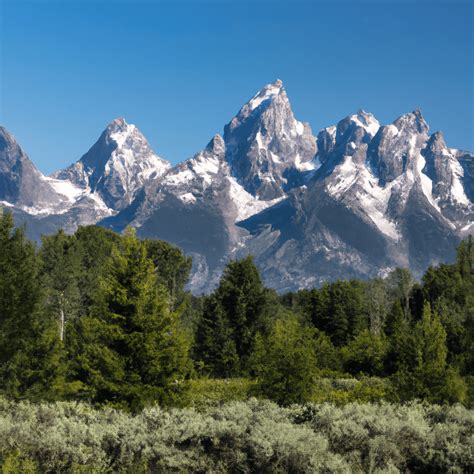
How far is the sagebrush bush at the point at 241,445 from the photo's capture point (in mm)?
11695

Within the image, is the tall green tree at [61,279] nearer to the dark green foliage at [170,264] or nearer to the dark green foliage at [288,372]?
the dark green foliage at [170,264]

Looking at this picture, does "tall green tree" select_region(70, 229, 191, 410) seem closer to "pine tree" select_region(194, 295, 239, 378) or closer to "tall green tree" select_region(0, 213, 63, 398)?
"tall green tree" select_region(0, 213, 63, 398)

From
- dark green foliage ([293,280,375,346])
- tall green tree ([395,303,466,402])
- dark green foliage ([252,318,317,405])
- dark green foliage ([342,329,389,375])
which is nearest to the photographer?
tall green tree ([395,303,466,402])

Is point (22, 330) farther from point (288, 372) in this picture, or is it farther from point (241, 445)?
point (241, 445)

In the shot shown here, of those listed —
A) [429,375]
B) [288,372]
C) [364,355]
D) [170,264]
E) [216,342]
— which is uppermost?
[170,264]

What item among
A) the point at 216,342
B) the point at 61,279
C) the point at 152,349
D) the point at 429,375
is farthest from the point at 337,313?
the point at 152,349

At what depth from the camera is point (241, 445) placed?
12.3 meters


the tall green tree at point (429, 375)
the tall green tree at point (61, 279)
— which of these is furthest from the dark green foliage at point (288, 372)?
the tall green tree at point (61, 279)

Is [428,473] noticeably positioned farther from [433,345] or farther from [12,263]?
[12,263]

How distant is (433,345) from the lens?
86.3 ft

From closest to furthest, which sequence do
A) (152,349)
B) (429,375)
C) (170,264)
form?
(152,349) < (429,375) < (170,264)

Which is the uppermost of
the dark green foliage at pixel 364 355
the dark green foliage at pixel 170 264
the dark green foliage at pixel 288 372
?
the dark green foliage at pixel 170 264

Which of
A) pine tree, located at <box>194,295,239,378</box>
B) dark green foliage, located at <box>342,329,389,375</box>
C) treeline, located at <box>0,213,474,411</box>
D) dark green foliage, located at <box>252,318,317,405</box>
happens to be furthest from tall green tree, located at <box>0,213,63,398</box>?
dark green foliage, located at <box>342,329,389,375</box>

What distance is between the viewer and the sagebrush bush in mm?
11695
